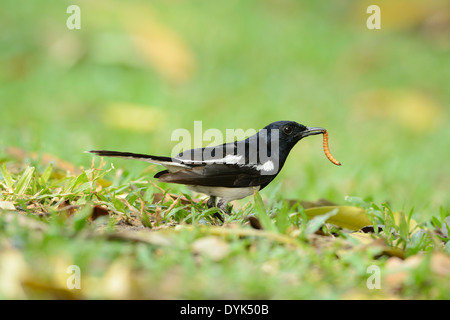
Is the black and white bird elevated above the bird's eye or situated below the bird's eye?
below

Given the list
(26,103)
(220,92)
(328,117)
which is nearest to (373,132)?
(328,117)

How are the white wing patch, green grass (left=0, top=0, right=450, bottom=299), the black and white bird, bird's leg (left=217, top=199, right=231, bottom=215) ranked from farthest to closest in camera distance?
bird's leg (left=217, top=199, right=231, bottom=215) < the white wing patch < the black and white bird < green grass (left=0, top=0, right=450, bottom=299)

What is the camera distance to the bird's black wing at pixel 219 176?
388 centimetres

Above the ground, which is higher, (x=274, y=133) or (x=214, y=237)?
(x=274, y=133)

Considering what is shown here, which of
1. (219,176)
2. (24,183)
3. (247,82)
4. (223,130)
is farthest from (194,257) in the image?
(247,82)

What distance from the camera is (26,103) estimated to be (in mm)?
8734

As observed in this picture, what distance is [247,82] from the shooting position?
1020 centimetres

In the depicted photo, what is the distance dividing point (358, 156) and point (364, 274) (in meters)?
5.13

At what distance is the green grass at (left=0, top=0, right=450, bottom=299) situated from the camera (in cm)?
282

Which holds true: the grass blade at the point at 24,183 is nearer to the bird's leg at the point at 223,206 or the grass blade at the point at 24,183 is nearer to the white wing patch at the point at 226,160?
the white wing patch at the point at 226,160

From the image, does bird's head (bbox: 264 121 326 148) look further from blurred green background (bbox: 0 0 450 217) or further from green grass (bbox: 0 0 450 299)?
blurred green background (bbox: 0 0 450 217)

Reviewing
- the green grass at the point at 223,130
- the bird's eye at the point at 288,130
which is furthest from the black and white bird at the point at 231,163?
the green grass at the point at 223,130

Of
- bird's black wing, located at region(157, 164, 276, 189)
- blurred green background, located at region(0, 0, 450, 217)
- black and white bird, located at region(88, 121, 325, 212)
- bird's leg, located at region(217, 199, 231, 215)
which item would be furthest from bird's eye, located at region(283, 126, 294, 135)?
blurred green background, located at region(0, 0, 450, 217)

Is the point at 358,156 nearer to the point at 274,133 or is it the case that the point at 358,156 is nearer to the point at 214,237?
the point at 274,133
